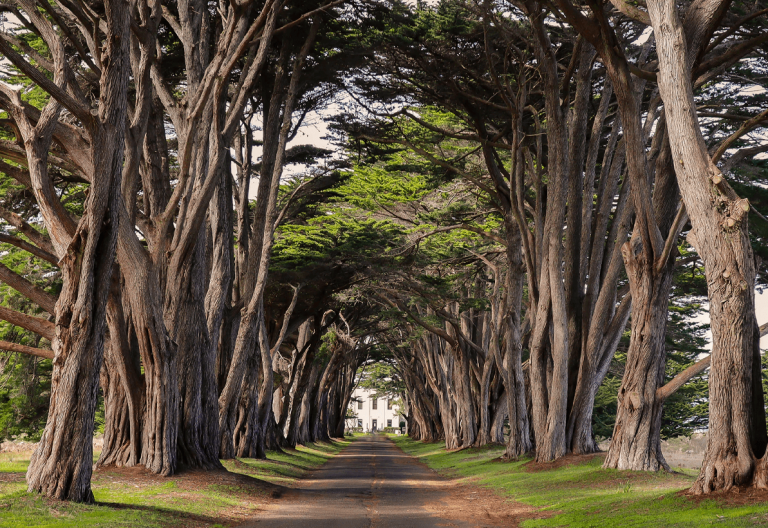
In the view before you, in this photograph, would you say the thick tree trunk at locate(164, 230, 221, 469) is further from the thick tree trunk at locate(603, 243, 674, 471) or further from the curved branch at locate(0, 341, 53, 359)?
the thick tree trunk at locate(603, 243, 674, 471)

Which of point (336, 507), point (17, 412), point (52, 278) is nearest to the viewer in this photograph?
point (336, 507)

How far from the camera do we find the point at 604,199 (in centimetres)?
1702

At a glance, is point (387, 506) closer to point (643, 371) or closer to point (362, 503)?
point (362, 503)

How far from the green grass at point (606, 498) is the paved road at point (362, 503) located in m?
1.38

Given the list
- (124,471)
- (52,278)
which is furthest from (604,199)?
(52,278)

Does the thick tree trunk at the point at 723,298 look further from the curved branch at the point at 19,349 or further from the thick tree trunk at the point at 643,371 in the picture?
the curved branch at the point at 19,349

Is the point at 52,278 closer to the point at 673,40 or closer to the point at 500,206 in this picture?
the point at 500,206

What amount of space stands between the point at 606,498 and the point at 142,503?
6.62 metres

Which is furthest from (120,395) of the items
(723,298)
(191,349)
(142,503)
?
(723,298)

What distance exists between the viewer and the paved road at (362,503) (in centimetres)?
1059

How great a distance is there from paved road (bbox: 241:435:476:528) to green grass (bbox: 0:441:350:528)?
2.06 feet

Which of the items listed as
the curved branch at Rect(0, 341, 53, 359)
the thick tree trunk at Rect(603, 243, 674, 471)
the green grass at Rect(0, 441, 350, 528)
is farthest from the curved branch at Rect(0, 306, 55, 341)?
the thick tree trunk at Rect(603, 243, 674, 471)

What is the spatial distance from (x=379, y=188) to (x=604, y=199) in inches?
359

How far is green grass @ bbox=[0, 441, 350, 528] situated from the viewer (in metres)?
8.50
